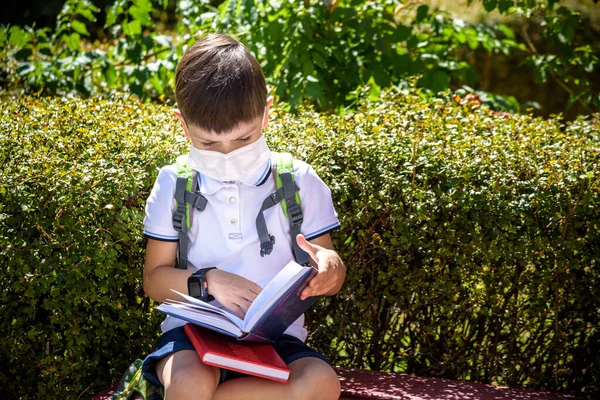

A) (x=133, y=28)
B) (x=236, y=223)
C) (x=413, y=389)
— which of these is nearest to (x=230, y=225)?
(x=236, y=223)

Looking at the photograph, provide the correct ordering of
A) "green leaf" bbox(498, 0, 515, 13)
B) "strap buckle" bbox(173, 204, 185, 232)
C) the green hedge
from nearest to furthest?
"strap buckle" bbox(173, 204, 185, 232), the green hedge, "green leaf" bbox(498, 0, 515, 13)

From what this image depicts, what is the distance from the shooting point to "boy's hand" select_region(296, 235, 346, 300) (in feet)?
6.77

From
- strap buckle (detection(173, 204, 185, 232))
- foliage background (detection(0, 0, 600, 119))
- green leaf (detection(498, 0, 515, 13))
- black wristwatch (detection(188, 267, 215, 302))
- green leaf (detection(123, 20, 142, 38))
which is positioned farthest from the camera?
green leaf (detection(123, 20, 142, 38))

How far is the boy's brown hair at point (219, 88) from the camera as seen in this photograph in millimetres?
2209

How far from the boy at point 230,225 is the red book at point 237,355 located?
6 centimetres

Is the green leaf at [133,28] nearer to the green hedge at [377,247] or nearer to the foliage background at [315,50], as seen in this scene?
the foliage background at [315,50]

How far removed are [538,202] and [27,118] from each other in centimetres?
191

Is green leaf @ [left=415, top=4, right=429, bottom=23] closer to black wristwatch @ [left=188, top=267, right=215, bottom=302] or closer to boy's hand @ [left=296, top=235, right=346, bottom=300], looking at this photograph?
boy's hand @ [left=296, top=235, right=346, bottom=300]

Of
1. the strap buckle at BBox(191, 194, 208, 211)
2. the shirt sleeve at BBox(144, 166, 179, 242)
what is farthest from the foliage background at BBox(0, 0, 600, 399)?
the strap buckle at BBox(191, 194, 208, 211)

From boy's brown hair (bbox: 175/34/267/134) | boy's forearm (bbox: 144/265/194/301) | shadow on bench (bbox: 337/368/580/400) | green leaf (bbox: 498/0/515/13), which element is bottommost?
shadow on bench (bbox: 337/368/580/400)

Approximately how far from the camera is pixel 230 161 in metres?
2.24

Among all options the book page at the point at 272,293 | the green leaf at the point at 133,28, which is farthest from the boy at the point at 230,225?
the green leaf at the point at 133,28

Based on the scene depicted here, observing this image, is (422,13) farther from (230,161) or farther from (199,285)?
(199,285)

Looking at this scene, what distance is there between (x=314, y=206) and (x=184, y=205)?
0.40 meters
